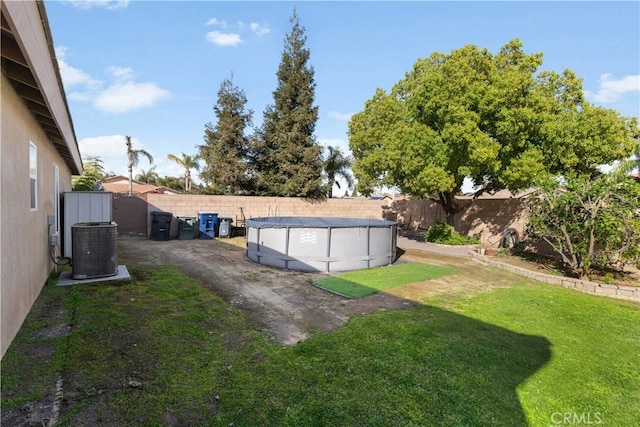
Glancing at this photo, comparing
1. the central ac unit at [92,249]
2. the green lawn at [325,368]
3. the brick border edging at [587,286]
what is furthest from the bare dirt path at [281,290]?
the central ac unit at [92,249]

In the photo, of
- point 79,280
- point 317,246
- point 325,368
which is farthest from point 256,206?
point 325,368

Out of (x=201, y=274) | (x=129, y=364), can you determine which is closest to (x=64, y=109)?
(x=201, y=274)

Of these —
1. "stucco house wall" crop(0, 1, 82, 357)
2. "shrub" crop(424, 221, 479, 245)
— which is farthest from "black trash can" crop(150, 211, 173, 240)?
"shrub" crop(424, 221, 479, 245)

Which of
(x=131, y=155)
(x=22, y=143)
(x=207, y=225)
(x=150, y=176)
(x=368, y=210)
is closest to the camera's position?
(x=22, y=143)

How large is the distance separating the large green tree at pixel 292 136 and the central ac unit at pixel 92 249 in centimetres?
1381

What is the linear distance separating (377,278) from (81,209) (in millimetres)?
7622

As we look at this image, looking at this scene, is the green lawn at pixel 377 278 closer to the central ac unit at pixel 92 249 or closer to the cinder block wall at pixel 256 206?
the central ac unit at pixel 92 249

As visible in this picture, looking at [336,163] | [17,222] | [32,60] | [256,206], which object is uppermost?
[336,163]

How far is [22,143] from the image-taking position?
4164 millimetres

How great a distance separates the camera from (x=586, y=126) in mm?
10148

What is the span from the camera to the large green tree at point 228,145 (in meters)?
20.2

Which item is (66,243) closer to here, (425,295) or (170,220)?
(170,220)

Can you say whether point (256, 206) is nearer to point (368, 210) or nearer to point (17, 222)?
point (368, 210)

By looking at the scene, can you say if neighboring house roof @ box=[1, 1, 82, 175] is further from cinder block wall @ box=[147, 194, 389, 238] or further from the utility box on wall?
cinder block wall @ box=[147, 194, 389, 238]
